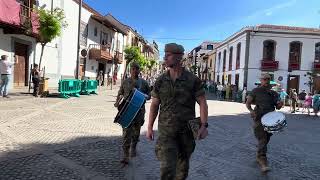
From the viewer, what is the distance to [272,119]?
7.18 meters

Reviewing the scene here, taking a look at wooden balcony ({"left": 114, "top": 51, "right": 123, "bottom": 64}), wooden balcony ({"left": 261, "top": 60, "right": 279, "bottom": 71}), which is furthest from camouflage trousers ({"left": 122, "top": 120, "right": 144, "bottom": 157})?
wooden balcony ({"left": 114, "top": 51, "right": 123, "bottom": 64})

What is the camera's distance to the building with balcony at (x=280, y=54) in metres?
37.7

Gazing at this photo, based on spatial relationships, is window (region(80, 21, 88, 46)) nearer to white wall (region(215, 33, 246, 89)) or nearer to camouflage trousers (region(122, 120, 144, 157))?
white wall (region(215, 33, 246, 89))

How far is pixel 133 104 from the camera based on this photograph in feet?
21.4

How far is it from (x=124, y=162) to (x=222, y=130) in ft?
19.3

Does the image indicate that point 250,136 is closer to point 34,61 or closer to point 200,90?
point 200,90

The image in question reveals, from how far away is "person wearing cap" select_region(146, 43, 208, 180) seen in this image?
4555mm

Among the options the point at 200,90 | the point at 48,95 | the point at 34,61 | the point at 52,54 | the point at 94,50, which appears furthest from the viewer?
the point at 94,50

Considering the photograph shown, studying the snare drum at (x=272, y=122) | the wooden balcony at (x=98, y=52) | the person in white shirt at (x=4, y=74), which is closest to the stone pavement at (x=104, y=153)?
the snare drum at (x=272, y=122)

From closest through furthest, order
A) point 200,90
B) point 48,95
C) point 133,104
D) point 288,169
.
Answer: point 200,90 < point 133,104 < point 288,169 < point 48,95

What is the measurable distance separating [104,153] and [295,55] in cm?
3358

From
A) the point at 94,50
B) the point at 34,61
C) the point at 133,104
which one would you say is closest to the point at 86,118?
the point at 133,104

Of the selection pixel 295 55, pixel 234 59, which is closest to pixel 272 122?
pixel 295 55

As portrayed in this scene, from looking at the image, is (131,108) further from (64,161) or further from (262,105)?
(262,105)
